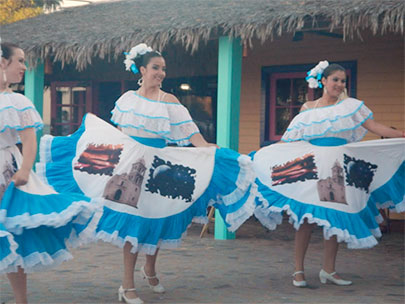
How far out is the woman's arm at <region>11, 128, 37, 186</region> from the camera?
157 inches

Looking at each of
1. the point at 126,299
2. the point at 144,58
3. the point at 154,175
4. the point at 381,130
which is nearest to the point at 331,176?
the point at 381,130

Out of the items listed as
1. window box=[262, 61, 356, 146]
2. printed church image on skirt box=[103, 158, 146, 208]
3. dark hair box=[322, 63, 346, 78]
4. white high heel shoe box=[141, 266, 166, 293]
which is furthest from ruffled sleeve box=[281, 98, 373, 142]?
window box=[262, 61, 356, 146]

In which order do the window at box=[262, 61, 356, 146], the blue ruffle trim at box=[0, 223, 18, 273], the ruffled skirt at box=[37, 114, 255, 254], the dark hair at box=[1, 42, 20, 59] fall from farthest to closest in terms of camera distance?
the window at box=[262, 61, 356, 146] → the ruffled skirt at box=[37, 114, 255, 254] → the dark hair at box=[1, 42, 20, 59] → the blue ruffle trim at box=[0, 223, 18, 273]

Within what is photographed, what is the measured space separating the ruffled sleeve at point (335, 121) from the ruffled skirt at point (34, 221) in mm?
2218

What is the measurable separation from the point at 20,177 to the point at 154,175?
125 cm

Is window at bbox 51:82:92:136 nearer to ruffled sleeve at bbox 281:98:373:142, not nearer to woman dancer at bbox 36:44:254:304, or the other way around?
woman dancer at bbox 36:44:254:304

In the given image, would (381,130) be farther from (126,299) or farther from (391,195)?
(126,299)

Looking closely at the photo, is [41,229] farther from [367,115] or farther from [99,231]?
[367,115]

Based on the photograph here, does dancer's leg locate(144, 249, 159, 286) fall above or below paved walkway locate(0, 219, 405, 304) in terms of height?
above

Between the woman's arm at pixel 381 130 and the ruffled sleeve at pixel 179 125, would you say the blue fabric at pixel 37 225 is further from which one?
the woman's arm at pixel 381 130

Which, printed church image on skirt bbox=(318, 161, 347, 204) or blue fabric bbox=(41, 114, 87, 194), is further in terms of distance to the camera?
printed church image on skirt bbox=(318, 161, 347, 204)

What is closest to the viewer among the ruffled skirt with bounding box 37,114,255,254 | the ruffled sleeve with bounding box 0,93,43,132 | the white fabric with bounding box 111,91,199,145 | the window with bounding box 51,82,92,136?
the ruffled sleeve with bounding box 0,93,43,132

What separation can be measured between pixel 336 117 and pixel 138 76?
7572mm

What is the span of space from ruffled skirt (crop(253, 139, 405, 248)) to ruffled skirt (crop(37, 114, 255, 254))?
1.60ft
